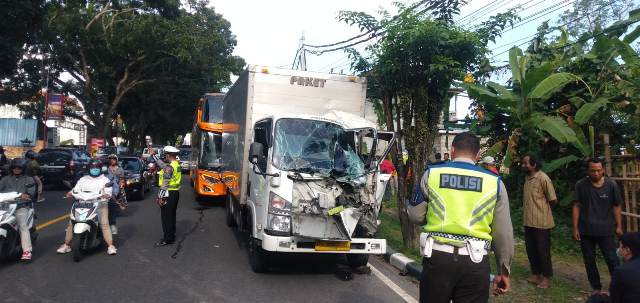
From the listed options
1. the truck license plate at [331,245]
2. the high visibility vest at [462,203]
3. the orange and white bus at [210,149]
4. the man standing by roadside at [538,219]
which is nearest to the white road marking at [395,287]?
the truck license plate at [331,245]

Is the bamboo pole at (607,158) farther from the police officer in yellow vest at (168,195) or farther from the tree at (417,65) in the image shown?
the police officer in yellow vest at (168,195)

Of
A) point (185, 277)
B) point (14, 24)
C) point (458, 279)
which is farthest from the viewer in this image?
point (14, 24)

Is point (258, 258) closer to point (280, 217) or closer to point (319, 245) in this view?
point (280, 217)

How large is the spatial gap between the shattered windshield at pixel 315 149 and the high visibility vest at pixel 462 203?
131 inches

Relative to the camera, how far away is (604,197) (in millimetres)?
6203

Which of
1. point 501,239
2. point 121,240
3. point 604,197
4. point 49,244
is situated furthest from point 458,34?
point 49,244

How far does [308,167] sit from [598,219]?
366 cm

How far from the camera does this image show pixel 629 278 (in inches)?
142

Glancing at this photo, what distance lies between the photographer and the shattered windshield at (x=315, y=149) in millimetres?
A: 7016

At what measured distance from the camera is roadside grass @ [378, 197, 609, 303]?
632 centimetres

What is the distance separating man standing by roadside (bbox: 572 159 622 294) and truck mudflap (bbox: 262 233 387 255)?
252cm

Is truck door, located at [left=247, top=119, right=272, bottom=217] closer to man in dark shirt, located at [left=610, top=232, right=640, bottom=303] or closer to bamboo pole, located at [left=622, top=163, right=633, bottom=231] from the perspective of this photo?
man in dark shirt, located at [left=610, top=232, right=640, bottom=303]

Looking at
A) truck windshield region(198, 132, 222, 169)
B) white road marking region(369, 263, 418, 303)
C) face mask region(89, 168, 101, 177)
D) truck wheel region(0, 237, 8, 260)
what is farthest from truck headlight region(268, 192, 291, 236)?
truck windshield region(198, 132, 222, 169)

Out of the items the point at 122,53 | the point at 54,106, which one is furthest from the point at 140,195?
the point at 54,106
